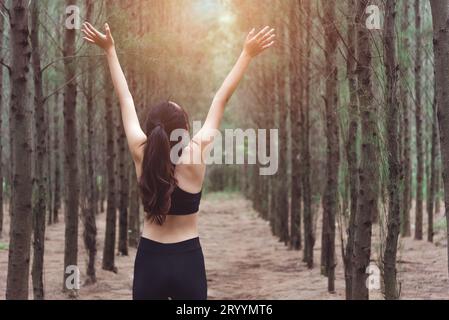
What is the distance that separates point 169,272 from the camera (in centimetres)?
245

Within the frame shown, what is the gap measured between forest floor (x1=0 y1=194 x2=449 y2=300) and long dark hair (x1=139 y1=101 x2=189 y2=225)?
456 centimetres

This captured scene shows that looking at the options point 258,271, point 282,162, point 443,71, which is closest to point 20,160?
point 443,71

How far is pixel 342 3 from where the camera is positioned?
7.30 meters

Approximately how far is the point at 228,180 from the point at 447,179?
4269cm

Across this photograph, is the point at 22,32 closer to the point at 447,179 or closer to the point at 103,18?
the point at 447,179

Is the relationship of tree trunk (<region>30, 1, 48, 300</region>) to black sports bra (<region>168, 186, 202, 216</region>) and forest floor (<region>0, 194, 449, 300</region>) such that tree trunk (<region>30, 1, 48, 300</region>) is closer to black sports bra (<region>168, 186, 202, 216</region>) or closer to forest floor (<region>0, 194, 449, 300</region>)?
forest floor (<region>0, 194, 449, 300</region>)

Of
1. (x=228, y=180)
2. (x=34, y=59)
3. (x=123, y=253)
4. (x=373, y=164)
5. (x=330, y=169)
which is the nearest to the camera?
(x=373, y=164)

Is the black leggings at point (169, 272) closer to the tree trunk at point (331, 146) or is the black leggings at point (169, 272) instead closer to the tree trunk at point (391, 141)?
the tree trunk at point (391, 141)

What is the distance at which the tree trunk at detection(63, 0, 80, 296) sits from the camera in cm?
862

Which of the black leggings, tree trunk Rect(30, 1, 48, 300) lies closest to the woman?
the black leggings

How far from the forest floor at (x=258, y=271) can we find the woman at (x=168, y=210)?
4481 millimetres

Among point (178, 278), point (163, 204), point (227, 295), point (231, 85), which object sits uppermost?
point (231, 85)

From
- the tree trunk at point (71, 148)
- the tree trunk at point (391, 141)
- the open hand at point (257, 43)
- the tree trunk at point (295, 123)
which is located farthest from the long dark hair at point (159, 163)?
the tree trunk at point (295, 123)

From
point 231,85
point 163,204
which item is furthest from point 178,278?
point 231,85
